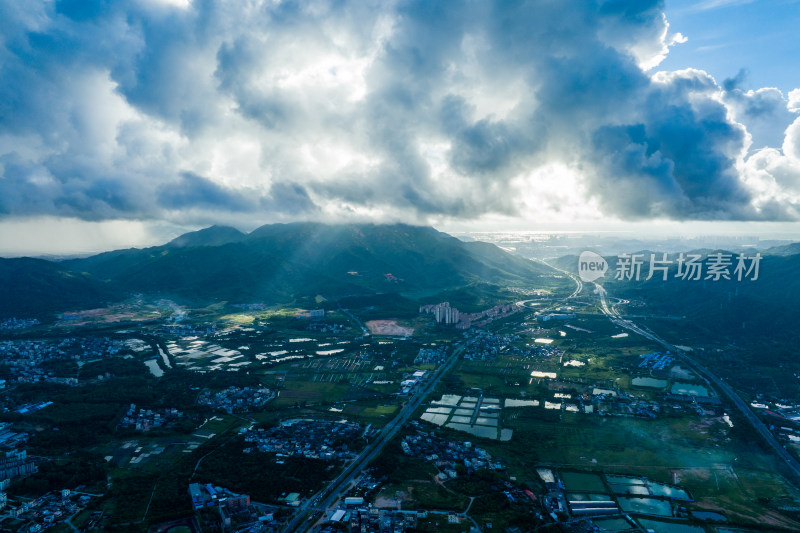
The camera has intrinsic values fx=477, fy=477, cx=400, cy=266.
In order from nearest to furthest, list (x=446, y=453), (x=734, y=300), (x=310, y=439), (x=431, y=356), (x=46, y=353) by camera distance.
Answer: (x=446, y=453), (x=310, y=439), (x=46, y=353), (x=431, y=356), (x=734, y=300)

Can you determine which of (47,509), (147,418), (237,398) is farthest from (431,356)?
(47,509)

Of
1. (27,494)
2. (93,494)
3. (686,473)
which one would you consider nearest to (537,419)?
(686,473)

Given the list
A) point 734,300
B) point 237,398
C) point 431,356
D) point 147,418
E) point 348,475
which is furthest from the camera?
point 734,300

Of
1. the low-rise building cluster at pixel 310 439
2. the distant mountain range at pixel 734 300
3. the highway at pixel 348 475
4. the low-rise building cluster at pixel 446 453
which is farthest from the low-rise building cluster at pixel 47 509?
the distant mountain range at pixel 734 300

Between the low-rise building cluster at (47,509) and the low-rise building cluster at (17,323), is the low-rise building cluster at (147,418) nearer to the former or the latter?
the low-rise building cluster at (47,509)

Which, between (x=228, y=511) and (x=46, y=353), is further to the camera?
(x=46, y=353)

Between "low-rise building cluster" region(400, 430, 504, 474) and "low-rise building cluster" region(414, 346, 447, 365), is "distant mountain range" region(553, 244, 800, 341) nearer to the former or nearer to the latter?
"low-rise building cluster" region(414, 346, 447, 365)

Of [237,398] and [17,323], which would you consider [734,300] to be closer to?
[237,398]
